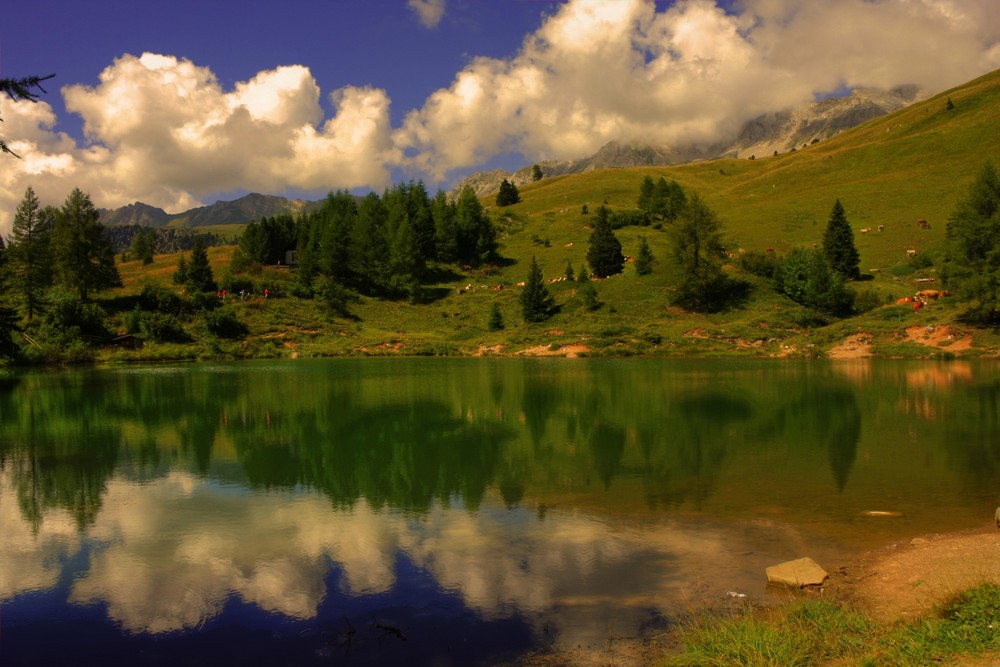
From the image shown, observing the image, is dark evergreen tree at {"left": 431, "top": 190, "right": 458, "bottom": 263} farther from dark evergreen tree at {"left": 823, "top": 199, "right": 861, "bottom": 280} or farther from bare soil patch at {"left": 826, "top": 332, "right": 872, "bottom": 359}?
bare soil patch at {"left": 826, "top": 332, "right": 872, "bottom": 359}

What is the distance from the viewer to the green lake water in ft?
31.6

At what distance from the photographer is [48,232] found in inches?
2847

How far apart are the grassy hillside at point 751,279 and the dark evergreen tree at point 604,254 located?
291 centimetres

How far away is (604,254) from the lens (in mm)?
86500

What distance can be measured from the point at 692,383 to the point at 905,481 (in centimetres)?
2353

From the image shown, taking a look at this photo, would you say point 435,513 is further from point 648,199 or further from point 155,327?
point 648,199

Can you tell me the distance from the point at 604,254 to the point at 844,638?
80170mm

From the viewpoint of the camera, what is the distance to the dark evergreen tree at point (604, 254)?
284ft

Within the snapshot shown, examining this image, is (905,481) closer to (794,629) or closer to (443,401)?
(794,629)

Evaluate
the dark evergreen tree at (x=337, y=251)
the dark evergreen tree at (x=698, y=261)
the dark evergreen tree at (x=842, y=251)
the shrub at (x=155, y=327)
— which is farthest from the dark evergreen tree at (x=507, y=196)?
the shrub at (x=155, y=327)

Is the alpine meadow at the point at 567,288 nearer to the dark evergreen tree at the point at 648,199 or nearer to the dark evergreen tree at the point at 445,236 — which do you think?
the dark evergreen tree at the point at 445,236

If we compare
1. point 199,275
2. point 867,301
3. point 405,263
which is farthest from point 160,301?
point 867,301

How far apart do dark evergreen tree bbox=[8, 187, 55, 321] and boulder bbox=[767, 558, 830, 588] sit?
7484 centimetres

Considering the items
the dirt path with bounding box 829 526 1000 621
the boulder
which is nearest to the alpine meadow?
the dirt path with bounding box 829 526 1000 621
